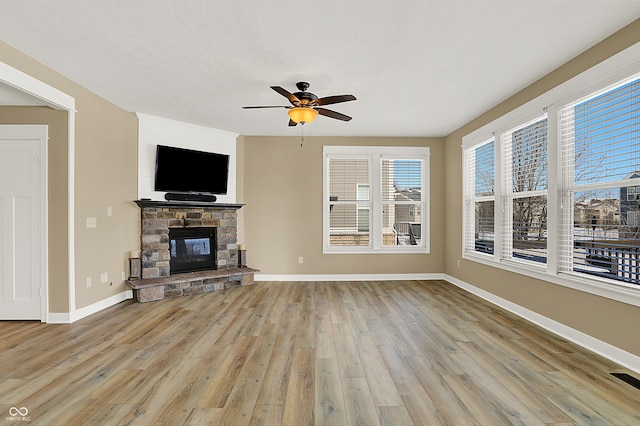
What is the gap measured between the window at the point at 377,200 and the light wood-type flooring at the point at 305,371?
7.15 ft

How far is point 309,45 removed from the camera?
2861 mm

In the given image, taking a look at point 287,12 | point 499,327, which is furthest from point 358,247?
point 287,12

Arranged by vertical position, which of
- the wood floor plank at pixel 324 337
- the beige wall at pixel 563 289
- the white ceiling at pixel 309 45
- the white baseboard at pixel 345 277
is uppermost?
the white ceiling at pixel 309 45

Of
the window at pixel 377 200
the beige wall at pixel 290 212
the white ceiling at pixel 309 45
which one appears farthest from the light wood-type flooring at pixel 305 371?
the white ceiling at pixel 309 45

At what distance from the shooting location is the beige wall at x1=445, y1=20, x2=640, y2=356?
2.63m

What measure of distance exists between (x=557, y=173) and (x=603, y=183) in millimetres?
482

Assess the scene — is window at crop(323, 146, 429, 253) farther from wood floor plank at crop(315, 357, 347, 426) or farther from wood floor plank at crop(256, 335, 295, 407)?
wood floor plank at crop(315, 357, 347, 426)

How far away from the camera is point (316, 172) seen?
6113 millimetres

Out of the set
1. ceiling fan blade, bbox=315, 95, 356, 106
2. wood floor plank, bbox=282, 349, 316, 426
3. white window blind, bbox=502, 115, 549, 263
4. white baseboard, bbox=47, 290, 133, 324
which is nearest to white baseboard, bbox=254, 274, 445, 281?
white window blind, bbox=502, 115, 549, 263

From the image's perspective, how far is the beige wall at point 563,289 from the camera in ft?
8.63

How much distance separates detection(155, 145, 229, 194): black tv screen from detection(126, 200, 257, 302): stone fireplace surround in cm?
28

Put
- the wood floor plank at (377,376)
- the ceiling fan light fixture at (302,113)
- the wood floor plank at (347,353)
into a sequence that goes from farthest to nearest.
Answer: the ceiling fan light fixture at (302,113) < the wood floor plank at (347,353) < the wood floor plank at (377,376)

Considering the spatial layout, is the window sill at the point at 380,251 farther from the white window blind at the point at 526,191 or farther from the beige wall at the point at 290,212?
the white window blind at the point at 526,191

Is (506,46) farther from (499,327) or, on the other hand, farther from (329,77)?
(499,327)
